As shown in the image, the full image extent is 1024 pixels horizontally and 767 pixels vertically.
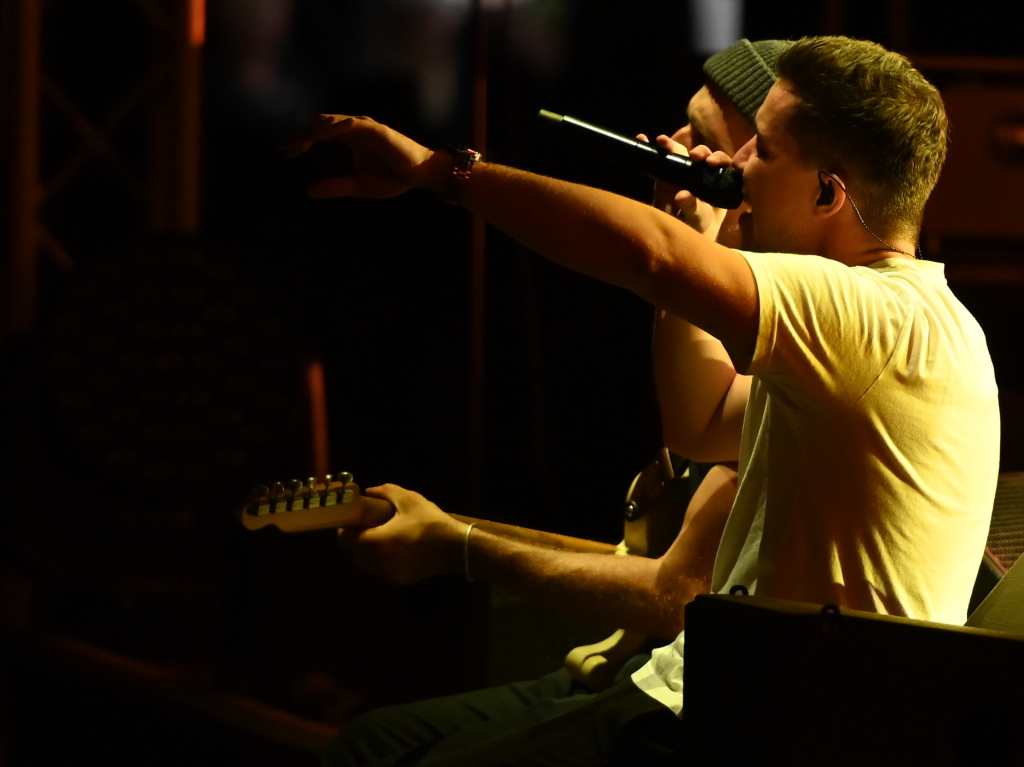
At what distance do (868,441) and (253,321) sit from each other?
233cm

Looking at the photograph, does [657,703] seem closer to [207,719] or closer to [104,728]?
[207,719]

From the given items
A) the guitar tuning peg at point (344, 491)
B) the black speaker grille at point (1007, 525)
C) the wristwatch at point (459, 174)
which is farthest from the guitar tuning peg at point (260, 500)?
the black speaker grille at point (1007, 525)

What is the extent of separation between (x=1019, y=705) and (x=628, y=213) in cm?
58

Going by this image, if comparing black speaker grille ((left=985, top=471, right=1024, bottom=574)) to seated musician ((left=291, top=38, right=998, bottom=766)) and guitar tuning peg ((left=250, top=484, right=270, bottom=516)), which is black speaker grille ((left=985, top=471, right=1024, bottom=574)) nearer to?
seated musician ((left=291, top=38, right=998, bottom=766))

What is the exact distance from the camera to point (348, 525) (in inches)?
71.4

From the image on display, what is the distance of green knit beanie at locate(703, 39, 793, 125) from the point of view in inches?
71.1

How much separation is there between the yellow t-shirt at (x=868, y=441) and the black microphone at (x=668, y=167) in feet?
0.76

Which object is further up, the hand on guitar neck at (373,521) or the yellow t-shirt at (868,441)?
the yellow t-shirt at (868,441)

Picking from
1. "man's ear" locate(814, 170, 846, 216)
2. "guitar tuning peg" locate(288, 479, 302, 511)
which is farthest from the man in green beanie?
"man's ear" locate(814, 170, 846, 216)

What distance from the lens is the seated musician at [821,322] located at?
1.14 m

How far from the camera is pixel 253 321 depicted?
128 inches

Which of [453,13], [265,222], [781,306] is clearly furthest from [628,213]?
[265,222]

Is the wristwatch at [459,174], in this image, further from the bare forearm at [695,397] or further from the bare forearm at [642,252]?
the bare forearm at [695,397]

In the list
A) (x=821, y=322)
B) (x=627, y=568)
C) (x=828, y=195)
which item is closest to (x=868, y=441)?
(x=821, y=322)
